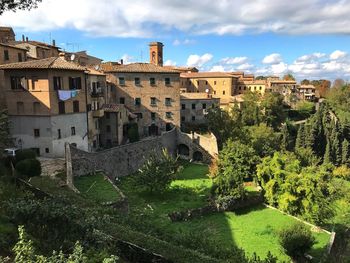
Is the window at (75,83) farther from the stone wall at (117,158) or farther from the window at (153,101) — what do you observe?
the window at (153,101)

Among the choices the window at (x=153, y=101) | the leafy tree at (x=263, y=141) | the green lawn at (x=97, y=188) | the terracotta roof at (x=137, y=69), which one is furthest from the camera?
the window at (x=153, y=101)

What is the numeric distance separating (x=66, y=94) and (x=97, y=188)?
37.5 ft

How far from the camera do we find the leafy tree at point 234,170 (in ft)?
105

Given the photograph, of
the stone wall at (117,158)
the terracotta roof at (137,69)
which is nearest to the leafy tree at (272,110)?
the terracotta roof at (137,69)

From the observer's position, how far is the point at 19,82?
1275 inches

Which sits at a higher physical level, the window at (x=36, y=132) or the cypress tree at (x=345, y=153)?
the window at (x=36, y=132)

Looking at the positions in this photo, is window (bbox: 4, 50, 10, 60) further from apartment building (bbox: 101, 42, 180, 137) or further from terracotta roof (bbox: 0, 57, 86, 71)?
apartment building (bbox: 101, 42, 180, 137)

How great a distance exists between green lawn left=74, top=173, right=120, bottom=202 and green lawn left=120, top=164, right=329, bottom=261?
6.80 feet

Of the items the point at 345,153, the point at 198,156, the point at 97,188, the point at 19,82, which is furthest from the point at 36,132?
the point at 345,153

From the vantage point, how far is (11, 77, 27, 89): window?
32.2 metres

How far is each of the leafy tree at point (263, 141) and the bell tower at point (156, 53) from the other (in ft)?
109

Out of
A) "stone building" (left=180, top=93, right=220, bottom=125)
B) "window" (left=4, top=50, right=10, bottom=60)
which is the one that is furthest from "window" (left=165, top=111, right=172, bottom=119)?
"window" (left=4, top=50, right=10, bottom=60)

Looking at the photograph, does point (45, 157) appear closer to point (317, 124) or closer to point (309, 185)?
point (309, 185)

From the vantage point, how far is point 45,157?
106 feet
